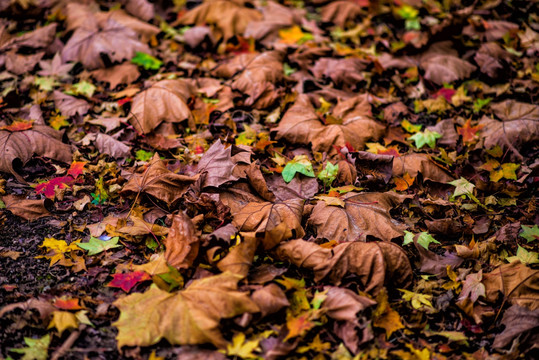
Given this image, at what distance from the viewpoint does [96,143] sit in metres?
3.01

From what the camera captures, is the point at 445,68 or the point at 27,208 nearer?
the point at 27,208

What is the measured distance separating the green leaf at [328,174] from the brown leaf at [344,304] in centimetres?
95

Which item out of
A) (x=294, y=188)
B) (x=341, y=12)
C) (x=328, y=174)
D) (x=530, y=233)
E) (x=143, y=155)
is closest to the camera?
(x=530, y=233)

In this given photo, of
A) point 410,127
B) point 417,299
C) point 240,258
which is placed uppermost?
point 410,127

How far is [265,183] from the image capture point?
244 centimetres

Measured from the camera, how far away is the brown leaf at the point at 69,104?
3.28 metres

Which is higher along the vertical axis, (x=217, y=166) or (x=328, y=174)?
(x=217, y=166)

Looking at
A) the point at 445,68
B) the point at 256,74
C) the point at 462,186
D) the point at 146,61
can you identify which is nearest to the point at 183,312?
the point at 462,186

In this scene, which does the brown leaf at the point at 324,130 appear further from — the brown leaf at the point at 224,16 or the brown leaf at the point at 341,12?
the brown leaf at the point at 341,12

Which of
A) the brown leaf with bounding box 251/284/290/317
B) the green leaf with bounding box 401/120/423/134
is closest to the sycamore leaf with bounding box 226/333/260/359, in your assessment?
the brown leaf with bounding box 251/284/290/317

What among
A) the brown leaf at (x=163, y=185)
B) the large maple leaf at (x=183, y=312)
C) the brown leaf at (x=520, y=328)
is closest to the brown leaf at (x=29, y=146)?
the brown leaf at (x=163, y=185)

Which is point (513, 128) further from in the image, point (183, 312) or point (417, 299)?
point (183, 312)

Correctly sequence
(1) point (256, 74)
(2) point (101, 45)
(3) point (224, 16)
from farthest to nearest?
(3) point (224, 16) < (2) point (101, 45) < (1) point (256, 74)

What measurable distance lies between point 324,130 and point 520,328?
1.76m
